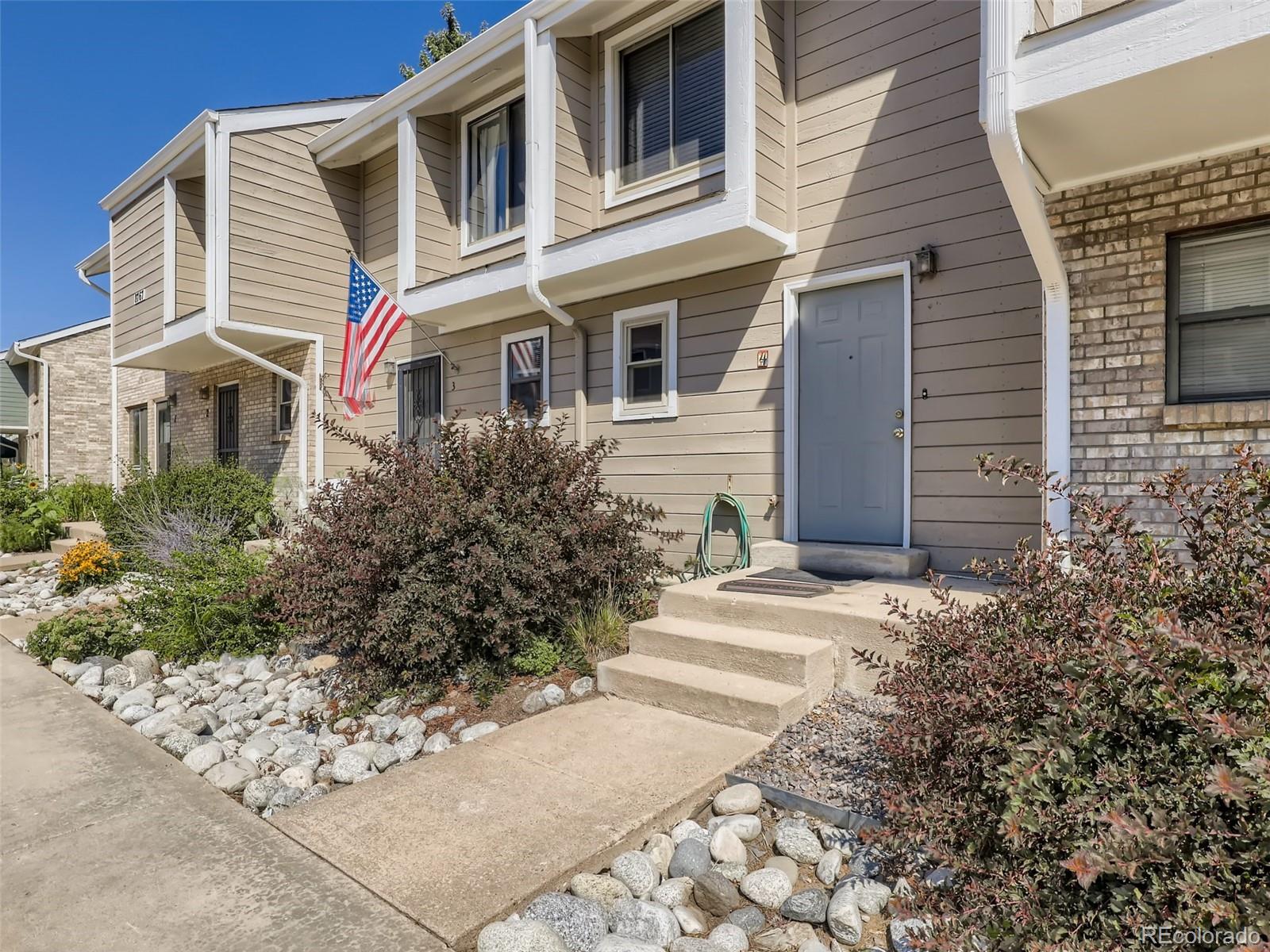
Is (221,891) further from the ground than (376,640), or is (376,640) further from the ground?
(376,640)

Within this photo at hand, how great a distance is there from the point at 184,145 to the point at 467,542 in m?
8.67

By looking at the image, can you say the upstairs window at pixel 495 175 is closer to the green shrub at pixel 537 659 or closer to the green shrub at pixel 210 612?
the green shrub at pixel 210 612

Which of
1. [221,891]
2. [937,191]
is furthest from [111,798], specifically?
[937,191]

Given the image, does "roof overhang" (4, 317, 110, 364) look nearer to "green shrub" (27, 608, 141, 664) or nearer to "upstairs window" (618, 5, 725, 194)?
"green shrub" (27, 608, 141, 664)

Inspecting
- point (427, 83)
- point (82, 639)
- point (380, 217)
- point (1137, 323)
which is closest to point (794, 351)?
point (1137, 323)

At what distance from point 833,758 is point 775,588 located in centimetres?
168

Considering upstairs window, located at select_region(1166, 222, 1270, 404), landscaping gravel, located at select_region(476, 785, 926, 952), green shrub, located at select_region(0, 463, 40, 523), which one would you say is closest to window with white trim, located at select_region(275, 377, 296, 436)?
green shrub, located at select_region(0, 463, 40, 523)

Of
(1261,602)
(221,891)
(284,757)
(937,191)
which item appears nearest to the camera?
(1261,602)

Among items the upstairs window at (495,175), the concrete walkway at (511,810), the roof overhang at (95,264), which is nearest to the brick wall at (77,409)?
the roof overhang at (95,264)

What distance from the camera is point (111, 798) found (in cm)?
291

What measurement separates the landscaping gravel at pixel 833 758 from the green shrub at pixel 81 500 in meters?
14.0

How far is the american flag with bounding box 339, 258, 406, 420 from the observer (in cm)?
798

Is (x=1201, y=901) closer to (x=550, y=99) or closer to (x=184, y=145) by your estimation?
(x=550, y=99)

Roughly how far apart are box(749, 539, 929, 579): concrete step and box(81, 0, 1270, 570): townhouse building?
0.64 feet
